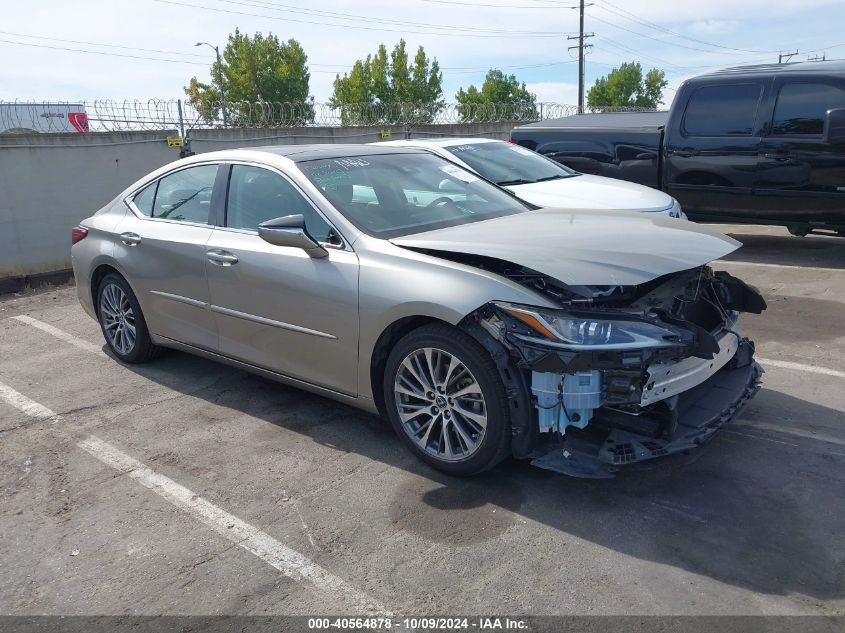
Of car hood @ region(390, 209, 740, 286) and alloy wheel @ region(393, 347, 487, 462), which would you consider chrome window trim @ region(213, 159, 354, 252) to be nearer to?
car hood @ region(390, 209, 740, 286)

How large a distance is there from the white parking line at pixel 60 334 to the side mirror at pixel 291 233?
10.4 feet

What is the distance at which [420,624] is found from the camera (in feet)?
9.09

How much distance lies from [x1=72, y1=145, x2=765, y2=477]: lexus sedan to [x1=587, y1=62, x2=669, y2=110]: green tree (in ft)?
255

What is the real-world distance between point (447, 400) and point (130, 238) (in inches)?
122

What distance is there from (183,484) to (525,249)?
2.19 m

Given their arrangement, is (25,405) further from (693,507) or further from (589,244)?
(693,507)

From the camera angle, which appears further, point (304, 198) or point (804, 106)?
point (804, 106)

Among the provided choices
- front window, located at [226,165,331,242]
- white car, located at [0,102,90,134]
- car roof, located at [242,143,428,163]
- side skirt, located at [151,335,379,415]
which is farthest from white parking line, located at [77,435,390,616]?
white car, located at [0,102,90,134]

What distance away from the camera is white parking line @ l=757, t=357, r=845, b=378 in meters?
5.06

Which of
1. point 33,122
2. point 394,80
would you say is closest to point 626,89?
point 394,80

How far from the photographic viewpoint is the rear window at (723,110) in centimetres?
854

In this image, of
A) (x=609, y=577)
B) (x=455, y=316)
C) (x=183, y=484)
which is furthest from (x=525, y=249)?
(x=183, y=484)

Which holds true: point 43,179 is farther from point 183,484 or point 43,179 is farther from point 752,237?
point 752,237

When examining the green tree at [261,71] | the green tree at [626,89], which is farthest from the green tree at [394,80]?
the green tree at [626,89]
